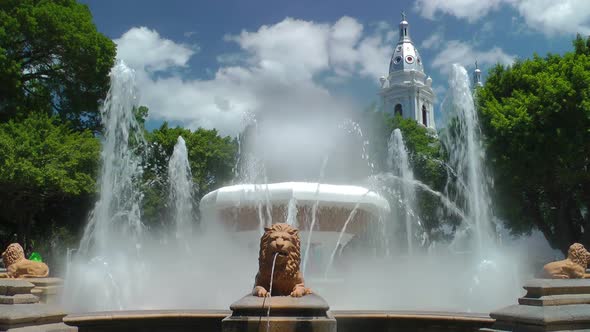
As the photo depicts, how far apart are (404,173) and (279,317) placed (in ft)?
89.7

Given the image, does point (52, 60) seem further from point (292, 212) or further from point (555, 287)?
point (555, 287)

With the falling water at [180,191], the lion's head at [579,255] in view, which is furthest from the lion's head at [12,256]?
the falling water at [180,191]

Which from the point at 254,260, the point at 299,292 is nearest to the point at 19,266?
the point at 299,292

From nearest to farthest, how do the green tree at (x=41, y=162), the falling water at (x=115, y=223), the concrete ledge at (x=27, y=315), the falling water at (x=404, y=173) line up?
the concrete ledge at (x=27, y=315)
the falling water at (x=115, y=223)
the green tree at (x=41, y=162)
the falling water at (x=404, y=173)

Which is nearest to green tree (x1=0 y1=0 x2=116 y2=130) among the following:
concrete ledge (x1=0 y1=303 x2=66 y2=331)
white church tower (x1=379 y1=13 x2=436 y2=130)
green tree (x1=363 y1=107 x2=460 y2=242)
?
green tree (x1=363 y1=107 x2=460 y2=242)

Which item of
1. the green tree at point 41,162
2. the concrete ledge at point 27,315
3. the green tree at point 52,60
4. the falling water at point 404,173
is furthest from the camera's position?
the falling water at point 404,173

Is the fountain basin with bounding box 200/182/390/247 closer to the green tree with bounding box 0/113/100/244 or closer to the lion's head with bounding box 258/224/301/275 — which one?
the lion's head with bounding box 258/224/301/275

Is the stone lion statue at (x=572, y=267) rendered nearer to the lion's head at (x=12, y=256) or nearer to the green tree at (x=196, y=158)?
the lion's head at (x=12, y=256)

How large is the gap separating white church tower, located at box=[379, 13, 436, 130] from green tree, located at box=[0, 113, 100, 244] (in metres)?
53.8

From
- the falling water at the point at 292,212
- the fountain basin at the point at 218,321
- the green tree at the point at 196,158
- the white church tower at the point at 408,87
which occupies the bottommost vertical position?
the fountain basin at the point at 218,321

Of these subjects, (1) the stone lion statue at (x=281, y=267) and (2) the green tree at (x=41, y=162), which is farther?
(2) the green tree at (x=41, y=162)

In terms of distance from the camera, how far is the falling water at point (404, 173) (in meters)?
30.5

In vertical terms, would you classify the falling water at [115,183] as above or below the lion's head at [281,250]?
above

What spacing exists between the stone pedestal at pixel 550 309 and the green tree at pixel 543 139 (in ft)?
51.0
